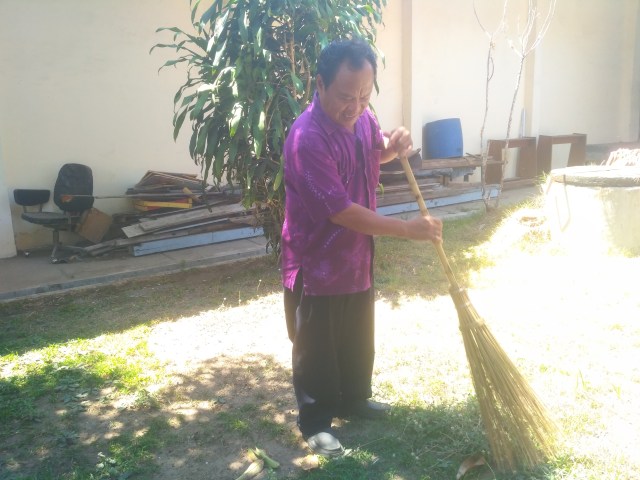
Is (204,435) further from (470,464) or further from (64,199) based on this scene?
(64,199)

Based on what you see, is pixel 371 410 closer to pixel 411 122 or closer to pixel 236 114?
pixel 236 114

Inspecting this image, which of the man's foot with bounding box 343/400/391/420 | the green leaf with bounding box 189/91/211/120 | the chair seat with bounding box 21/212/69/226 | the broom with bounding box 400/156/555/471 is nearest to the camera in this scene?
the broom with bounding box 400/156/555/471

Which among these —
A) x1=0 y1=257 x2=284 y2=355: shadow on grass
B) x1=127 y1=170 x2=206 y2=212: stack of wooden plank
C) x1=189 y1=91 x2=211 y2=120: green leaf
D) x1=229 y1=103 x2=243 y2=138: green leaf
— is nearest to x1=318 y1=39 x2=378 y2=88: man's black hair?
x1=229 y1=103 x2=243 y2=138: green leaf

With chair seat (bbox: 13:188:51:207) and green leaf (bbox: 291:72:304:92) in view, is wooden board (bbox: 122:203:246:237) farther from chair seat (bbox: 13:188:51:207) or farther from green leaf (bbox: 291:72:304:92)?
green leaf (bbox: 291:72:304:92)

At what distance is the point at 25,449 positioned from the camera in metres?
2.87

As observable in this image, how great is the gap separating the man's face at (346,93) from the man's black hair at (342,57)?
0.05ft

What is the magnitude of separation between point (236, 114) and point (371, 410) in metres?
2.74

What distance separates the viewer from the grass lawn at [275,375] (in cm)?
265

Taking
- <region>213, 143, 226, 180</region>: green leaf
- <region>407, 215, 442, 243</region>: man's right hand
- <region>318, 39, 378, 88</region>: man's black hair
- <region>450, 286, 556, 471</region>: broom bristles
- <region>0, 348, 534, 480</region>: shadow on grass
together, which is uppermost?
<region>318, 39, 378, 88</region>: man's black hair

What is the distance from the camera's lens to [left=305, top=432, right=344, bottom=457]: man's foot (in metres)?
2.64

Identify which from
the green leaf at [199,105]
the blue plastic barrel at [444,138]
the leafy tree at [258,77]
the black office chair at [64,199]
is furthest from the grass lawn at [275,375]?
the blue plastic barrel at [444,138]

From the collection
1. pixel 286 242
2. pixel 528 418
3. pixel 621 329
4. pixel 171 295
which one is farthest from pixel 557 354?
pixel 171 295

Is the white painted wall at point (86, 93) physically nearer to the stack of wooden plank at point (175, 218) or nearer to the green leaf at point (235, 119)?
the stack of wooden plank at point (175, 218)

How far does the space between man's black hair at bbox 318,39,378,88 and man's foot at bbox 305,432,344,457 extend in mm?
1597
